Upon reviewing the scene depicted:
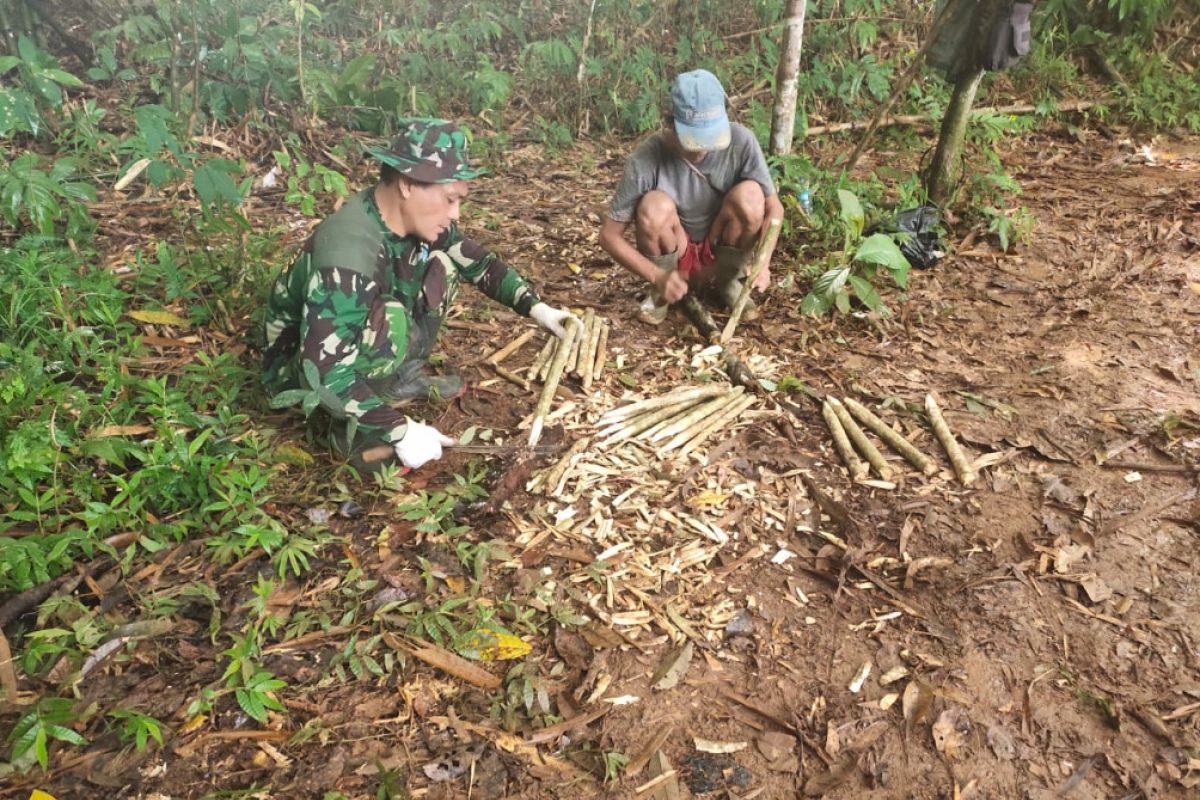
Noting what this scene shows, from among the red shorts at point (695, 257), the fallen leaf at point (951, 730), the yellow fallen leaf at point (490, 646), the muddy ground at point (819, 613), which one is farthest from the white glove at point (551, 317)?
the fallen leaf at point (951, 730)

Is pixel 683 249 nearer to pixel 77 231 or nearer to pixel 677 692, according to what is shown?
pixel 677 692

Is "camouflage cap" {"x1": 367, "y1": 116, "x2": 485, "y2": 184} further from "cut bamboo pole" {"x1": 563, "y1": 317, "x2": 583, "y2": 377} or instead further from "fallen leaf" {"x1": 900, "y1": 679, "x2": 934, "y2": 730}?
"fallen leaf" {"x1": 900, "y1": 679, "x2": 934, "y2": 730}

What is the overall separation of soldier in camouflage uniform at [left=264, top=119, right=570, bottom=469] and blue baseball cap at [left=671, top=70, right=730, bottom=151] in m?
1.09

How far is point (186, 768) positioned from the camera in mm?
2008

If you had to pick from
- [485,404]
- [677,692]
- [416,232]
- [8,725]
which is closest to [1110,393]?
[677,692]

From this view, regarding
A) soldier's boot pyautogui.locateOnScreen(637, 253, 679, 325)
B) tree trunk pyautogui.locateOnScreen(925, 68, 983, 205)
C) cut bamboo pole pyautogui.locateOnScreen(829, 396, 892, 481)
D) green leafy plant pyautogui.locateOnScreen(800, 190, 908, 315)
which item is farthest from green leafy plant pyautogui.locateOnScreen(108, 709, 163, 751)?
tree trunk pyautogui.locateOnScreen(925, 68, 983, 205)

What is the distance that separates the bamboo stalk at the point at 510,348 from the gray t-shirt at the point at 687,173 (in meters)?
0.74

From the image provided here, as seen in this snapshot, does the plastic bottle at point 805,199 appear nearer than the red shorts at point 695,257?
No

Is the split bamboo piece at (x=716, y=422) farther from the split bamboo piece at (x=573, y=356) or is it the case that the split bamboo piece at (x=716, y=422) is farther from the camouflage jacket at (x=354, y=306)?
the camouflage jacket at (x=354, y=306)

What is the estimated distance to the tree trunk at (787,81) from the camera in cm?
463

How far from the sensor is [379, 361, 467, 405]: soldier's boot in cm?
340

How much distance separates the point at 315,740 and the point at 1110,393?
11.5 ft

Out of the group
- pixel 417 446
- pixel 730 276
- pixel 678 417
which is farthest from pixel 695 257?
pixel 417 446

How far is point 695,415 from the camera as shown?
329 cm
